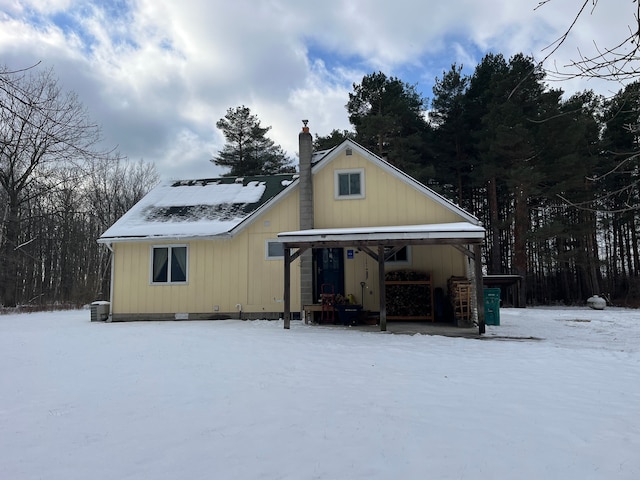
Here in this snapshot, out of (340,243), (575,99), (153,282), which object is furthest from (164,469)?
(575,99)

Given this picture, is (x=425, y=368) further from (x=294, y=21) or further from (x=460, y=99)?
(x=460, y=99)

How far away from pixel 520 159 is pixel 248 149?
1883cm

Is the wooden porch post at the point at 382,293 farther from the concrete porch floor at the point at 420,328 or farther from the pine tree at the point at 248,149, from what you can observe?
the pine tree at the point at 248,149

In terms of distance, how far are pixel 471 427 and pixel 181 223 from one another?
1180cm

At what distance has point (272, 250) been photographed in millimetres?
12672

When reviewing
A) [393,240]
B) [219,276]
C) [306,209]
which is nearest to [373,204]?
[306,209]

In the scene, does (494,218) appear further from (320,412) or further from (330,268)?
(320,412)

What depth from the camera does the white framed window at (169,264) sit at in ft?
42.9

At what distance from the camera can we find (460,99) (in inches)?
1014

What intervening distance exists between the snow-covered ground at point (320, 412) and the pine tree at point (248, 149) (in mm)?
24494

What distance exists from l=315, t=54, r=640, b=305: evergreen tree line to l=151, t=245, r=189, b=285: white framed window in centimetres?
1387

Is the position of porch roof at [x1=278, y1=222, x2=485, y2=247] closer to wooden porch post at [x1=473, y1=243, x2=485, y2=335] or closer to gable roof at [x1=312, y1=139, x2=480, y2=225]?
wooden porch post at [x1=473, y1=243, x2=485, y2=335]

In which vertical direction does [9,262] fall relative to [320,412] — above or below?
above

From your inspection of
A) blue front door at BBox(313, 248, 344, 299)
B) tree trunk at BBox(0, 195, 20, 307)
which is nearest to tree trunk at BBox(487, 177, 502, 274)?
blue front door at BBox(313, 248, 344, 299)
